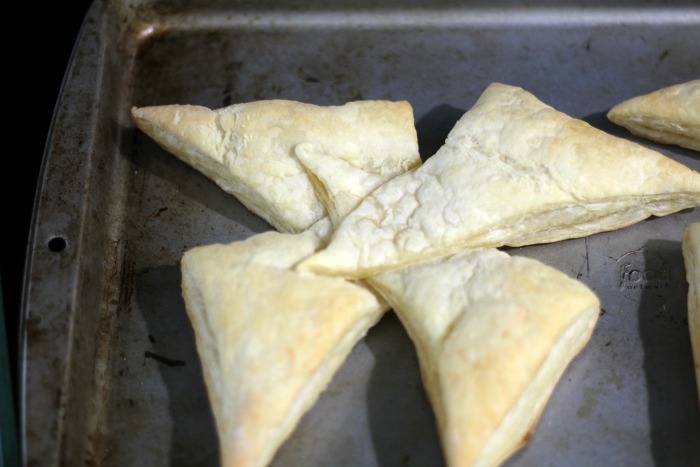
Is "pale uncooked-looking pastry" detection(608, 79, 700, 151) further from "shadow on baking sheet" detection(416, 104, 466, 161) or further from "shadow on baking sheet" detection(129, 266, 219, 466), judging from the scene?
"shadow on baking sheet" detection(129, 266, 219, 466)

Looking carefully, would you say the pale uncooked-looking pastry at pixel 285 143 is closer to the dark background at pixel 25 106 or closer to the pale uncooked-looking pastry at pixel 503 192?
the pale uncooked-looking pastry at pixel 503 192

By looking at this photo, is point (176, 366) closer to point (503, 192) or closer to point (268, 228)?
point (268, 228)

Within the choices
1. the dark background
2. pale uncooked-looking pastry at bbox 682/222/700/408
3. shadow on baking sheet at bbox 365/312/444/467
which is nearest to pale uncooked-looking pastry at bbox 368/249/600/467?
shadow on baking sheet at bbox 365/312/444/467

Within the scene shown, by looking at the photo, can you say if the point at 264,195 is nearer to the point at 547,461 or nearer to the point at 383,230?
the point at 383,230

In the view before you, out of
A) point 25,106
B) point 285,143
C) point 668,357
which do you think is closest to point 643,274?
point 668,357

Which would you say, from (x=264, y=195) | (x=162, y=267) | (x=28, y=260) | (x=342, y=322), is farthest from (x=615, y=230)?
(x=28, y=260)
